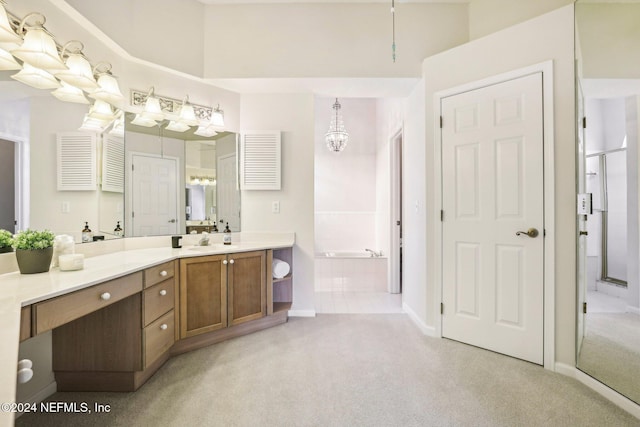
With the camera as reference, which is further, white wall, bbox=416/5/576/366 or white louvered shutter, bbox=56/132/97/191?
white wall, bbox=416/5/576/366

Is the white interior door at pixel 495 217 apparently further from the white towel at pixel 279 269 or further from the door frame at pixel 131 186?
the door frame at pixel 131 186

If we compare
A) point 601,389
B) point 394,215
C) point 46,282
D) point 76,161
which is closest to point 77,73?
point 76,161

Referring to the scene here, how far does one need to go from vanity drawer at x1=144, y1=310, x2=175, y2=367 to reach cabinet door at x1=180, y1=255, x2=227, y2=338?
0.38 ft

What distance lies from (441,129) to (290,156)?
4.98 feet

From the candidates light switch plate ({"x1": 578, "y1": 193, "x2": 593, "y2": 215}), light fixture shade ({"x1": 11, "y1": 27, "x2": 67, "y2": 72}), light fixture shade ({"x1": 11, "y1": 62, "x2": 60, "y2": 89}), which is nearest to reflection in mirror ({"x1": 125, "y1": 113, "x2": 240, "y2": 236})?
light fixture shade ({"x1": 11, "y1": 62, "x2": 60, "y2": 89})

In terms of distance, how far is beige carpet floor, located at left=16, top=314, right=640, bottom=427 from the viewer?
62.3 inches

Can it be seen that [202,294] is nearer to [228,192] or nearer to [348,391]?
[228,192]

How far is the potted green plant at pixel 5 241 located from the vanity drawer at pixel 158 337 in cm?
85

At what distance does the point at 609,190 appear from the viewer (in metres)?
1.85

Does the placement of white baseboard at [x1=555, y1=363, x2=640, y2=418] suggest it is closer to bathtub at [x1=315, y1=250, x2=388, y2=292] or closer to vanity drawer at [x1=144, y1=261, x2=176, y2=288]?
bathtub at [x1=315, y1=250, x2=388, y2=292]

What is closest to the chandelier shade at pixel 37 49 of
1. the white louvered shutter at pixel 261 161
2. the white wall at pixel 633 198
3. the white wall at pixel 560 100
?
the white louvered shutter at pixel 261 161

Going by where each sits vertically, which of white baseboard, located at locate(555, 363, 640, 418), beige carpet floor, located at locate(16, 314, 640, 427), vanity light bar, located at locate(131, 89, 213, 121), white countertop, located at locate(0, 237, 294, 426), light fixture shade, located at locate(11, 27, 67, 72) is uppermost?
vanity light bar, located at locate(131, 89, 213, 121)

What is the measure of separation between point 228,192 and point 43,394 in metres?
1.98

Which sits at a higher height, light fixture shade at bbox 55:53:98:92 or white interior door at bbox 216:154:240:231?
light fixture shade at bbox 55:53:98:92
